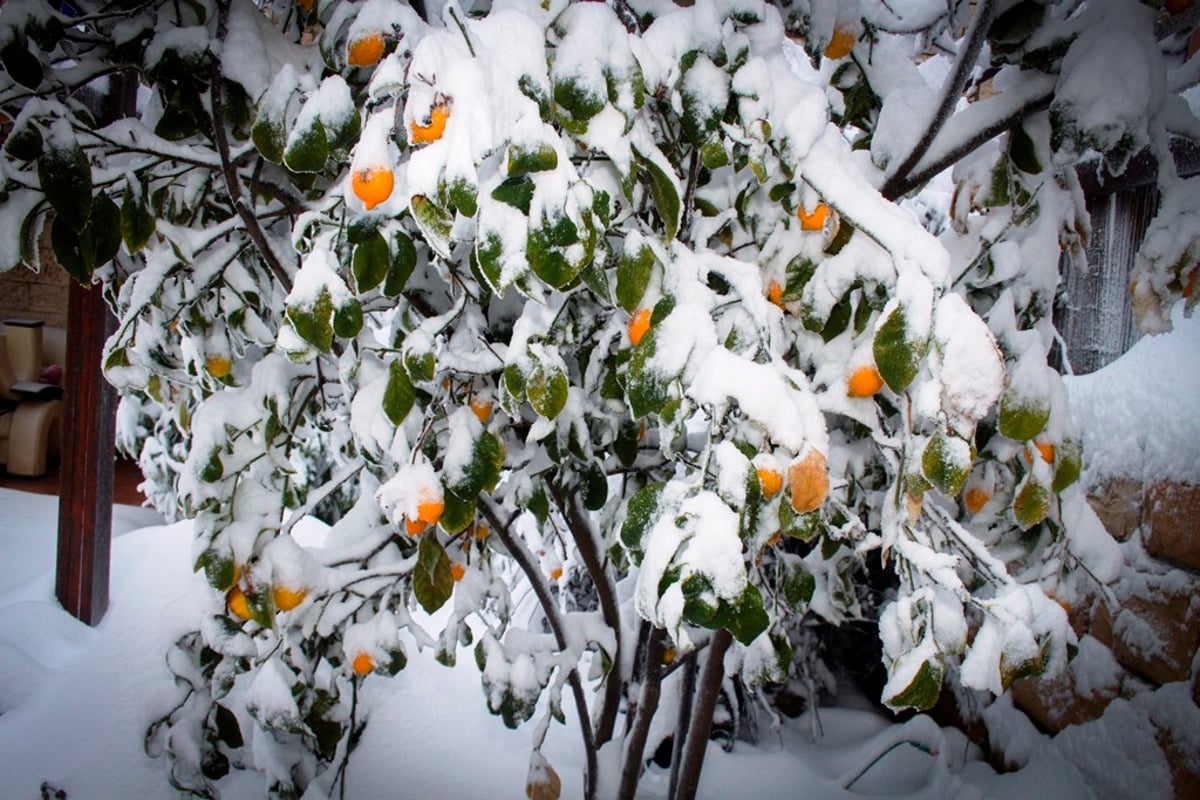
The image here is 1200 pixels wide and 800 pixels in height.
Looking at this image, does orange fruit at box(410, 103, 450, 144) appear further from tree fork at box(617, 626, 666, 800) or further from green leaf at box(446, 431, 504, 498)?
tree fork at box(617, 626, 666, 800)

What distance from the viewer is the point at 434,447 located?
2.85 ft

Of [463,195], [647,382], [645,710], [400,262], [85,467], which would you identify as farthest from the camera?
[85,467]

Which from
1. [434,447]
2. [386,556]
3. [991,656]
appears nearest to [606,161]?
[434,447]

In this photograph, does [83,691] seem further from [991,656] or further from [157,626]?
[991,656]

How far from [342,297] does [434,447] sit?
0.84ft

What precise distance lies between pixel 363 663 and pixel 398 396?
0.46 metres

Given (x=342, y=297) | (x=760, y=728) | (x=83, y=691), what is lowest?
(x=760, y=728)

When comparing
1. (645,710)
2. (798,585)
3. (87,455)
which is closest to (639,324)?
(798,585)

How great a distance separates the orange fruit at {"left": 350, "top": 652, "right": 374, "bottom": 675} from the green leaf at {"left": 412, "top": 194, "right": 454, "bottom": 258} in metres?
0.67

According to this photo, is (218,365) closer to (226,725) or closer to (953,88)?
(226,725)

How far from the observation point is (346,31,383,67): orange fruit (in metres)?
0.58

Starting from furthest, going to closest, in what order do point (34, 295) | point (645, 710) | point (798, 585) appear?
point (34, 295) → point (645, 710) → point (798, 585)

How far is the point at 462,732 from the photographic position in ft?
5.57

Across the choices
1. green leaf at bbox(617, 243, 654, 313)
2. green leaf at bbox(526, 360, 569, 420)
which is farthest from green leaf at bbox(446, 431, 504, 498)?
green leaf at bbox(617, 243, 654, 313)
